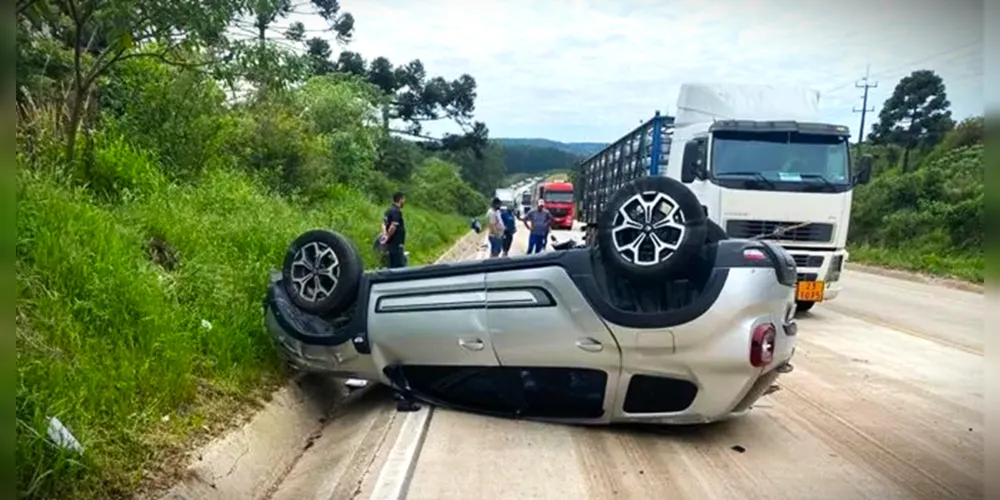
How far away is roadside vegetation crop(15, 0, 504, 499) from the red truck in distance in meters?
26.5

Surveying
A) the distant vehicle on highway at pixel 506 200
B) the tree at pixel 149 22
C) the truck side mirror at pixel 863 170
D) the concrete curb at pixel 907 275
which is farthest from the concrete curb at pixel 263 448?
the concrete curb at pixel 907 275

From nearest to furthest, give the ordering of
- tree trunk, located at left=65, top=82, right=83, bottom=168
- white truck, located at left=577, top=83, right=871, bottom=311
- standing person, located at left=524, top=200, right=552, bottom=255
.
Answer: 1. tree trunk, located at left=65, top=82, right=83, bottom=168
2. white truck, located at left=577, top=83, right=871, bottom=311
3. standing person, located at left=524, top=200, right=552, bottom=255

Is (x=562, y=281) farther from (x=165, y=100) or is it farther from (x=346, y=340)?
(x=165, y=100)

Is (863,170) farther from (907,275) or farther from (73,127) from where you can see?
(907,275)

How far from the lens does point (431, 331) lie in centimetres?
491

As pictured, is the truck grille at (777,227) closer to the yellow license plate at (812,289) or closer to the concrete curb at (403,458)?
the yellow license plate at (812,289)

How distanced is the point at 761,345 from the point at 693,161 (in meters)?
5.96

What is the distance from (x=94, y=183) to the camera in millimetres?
7254

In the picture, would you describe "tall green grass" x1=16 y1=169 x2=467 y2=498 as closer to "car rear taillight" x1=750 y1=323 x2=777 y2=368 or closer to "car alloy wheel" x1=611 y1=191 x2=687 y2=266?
"car alloy wheel" x1=611 y1=191 x2=687 y2=266

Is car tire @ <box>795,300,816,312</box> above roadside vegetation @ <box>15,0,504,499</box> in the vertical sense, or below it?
below

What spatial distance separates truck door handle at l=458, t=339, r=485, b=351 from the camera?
4.80m

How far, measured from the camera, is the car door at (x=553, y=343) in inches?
179

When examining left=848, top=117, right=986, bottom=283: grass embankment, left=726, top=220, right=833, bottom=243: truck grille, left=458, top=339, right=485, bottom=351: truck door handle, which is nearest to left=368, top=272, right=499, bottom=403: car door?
left=458, top=339, right=485, bottom=351: truck door handle

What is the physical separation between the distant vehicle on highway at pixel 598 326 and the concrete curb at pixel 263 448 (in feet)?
1.60
